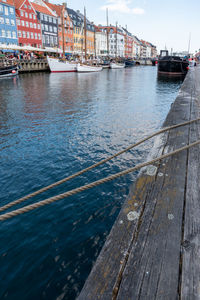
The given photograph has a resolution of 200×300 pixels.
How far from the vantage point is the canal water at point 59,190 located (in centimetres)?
296

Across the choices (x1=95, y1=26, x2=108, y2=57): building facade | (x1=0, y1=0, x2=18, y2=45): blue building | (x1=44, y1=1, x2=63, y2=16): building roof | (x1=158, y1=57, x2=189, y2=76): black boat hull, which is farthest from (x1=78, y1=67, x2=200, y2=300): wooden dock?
(x1=95, y1=26, x2=108, y2=57): building facade

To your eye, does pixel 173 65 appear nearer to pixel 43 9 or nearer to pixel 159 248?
pixel 159 248

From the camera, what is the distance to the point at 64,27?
66.8 m

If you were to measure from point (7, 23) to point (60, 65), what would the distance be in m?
18.6

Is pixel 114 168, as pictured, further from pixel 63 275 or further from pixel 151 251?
pixel 151 251

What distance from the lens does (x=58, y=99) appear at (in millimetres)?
16031

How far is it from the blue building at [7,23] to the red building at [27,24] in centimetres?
182

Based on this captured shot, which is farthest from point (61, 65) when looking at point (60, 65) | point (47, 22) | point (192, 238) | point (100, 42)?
point (100, 42)

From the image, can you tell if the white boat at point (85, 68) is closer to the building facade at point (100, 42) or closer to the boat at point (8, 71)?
the boat at point (8, 71)

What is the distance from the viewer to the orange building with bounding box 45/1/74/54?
64.5 metres

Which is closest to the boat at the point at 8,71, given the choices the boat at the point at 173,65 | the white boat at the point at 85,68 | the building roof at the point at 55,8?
the white boat at the point at 85,68

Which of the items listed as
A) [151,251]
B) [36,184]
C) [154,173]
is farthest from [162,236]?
[36,184]

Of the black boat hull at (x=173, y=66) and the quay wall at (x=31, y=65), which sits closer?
the black boat hull at (x=173, y=66)

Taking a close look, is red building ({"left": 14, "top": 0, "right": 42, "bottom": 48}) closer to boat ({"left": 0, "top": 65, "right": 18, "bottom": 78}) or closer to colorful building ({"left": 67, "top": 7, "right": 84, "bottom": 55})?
colorful building ({"left": 67, "top": 7, "right": 84, "bottom": 55})
